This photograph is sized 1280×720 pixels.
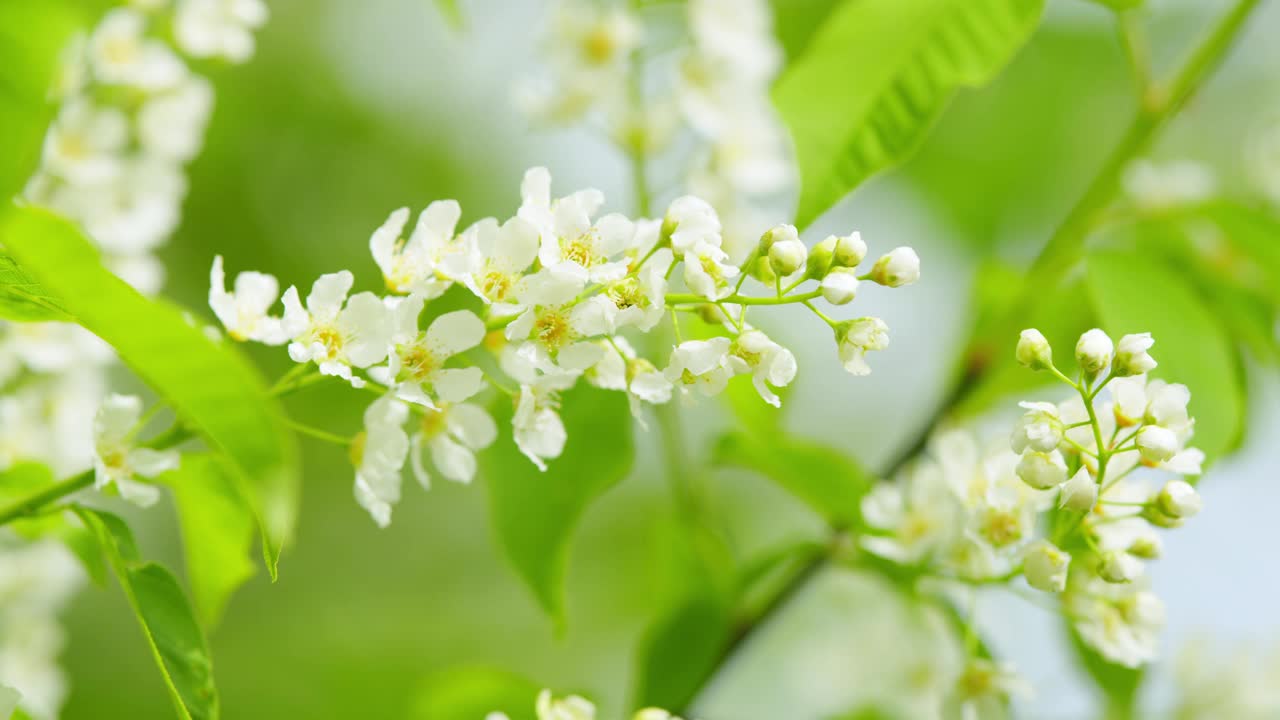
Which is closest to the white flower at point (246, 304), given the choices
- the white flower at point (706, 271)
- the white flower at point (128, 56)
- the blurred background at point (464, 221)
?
the white flower at point (706, 271)

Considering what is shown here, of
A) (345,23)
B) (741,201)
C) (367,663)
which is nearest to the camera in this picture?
(741,201)

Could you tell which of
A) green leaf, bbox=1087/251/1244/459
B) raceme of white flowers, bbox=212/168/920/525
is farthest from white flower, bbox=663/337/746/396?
green leaf, bbox=1087/251/1244/459

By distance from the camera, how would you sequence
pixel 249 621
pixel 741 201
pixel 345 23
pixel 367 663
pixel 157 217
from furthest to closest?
pixel 345 23 < pixel 249 621 < pixel 367 663 < pixel 741 201 < pixel 157 217

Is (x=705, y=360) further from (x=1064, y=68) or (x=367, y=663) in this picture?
(x=1064, y=68)

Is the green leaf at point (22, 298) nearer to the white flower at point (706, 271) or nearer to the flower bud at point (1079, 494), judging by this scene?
the white flower at point (706, 271)

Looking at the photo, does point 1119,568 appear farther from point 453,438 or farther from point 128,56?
point 128,56

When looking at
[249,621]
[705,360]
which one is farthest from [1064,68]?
[705,360]

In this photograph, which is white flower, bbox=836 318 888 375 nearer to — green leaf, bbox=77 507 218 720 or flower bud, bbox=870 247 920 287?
flower bud, bbox=870 247 920 287
